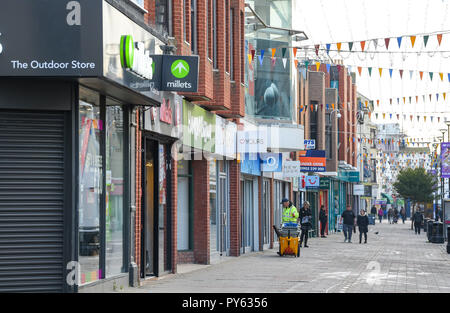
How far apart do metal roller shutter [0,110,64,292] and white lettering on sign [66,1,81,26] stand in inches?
56.6

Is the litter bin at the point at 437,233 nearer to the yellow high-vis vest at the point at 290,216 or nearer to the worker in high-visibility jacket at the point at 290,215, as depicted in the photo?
the worker in high-visibility jacket at the point at 290,215

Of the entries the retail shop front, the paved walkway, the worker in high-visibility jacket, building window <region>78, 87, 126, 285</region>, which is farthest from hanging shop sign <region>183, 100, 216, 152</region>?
the retail shop front

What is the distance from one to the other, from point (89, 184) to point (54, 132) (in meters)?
1.20

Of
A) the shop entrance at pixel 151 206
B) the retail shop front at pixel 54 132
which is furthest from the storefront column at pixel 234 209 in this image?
the retail shop front at pixel 54 132

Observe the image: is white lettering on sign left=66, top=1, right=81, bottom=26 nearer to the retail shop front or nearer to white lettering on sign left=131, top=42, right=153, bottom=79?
the retail shop front

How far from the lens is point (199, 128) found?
69.8 feet

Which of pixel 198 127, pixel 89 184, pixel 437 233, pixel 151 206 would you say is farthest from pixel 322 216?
pixel 89 184

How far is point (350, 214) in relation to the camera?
39156 millimetres

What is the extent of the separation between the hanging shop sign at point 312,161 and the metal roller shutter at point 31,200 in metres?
29.6

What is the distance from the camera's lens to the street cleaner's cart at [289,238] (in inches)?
1014

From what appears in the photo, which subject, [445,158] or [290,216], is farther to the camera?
[445,158]

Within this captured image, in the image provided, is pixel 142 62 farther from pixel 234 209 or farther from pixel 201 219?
pixel 234 209

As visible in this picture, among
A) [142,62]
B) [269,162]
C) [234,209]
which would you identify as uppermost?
[142,62]
